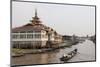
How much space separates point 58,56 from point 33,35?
1.28 ft

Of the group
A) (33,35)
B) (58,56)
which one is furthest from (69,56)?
(33,35)

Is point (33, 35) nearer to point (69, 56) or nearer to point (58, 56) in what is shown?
point (58, 56)

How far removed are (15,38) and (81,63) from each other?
0.88 m

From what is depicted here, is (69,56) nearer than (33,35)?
No

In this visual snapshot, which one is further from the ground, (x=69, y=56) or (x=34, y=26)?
(x=34, y=26)

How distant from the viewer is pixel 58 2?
8.14ft

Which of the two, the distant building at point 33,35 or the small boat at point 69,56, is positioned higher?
the distant building at point 33,35

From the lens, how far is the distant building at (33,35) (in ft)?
7.60

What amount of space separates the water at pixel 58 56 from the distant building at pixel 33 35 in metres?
0.13

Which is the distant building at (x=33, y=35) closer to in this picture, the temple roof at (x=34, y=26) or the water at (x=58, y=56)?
the temple roof at (x=34, y=26)

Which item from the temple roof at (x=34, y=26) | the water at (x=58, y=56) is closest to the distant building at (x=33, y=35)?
the temple roof at (x=34, y=26)

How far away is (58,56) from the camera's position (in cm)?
246

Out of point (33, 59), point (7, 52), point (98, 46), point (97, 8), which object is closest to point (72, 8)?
point (97, 8)

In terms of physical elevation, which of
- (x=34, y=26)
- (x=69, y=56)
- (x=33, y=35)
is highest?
(x=34, y=26)
